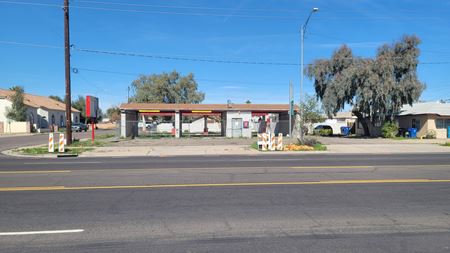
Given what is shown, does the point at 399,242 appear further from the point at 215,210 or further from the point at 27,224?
the point at 27,224

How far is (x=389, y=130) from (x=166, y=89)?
181ft

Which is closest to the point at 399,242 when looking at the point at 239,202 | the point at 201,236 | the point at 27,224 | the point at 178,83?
the point at 201,236

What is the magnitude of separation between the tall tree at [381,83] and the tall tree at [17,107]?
1621 inches

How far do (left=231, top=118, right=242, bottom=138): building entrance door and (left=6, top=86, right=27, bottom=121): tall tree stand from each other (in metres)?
31.9

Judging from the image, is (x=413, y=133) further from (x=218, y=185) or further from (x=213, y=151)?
(x=218, y=185)

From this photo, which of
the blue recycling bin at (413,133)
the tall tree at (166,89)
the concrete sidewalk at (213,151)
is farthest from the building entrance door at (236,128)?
Result: the tall tree at (166,89)

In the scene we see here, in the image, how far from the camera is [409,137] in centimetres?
4134

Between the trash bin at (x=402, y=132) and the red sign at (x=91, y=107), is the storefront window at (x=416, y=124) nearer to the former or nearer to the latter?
the trash bin at (x=402, y=132)

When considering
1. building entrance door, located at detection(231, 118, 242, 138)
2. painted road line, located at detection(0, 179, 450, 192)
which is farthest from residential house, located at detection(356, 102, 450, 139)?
painted road line, located at detection(0, 179, 450, 192)

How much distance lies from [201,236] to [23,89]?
192 feet

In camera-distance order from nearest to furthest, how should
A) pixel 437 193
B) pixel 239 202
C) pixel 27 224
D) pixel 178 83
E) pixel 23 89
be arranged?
pixel 27 224 → pixel 239 202 → pixel 437 193 → pixel 23 89 → pixel 178 83

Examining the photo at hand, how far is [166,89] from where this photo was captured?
86.4 meters

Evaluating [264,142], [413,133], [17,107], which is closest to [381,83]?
[413,133]

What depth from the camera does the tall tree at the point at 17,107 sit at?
55.4 meters
